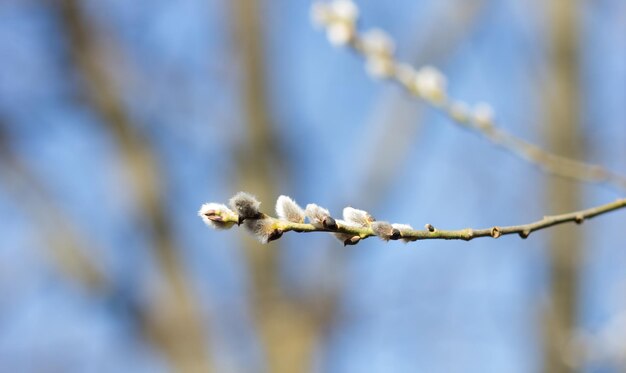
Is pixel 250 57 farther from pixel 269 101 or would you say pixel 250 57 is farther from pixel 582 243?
pixel 582 243

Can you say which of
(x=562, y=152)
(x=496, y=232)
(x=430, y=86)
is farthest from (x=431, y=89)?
(x=562, y=152)

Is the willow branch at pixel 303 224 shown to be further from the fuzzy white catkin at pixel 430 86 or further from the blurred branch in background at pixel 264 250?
the blurred branch in background at pixel 264 250

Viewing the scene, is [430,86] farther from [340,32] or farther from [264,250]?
[264,250]

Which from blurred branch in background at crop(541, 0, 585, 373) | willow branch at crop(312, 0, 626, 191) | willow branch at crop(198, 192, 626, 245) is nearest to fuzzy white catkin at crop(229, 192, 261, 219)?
willow branch at crop(198, 192, 626, 245)

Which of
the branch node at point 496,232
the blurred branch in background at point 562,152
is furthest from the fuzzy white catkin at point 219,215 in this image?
the blurred branch in background at point 562,152

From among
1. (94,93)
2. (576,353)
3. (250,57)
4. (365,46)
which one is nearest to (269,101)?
(250,57)
